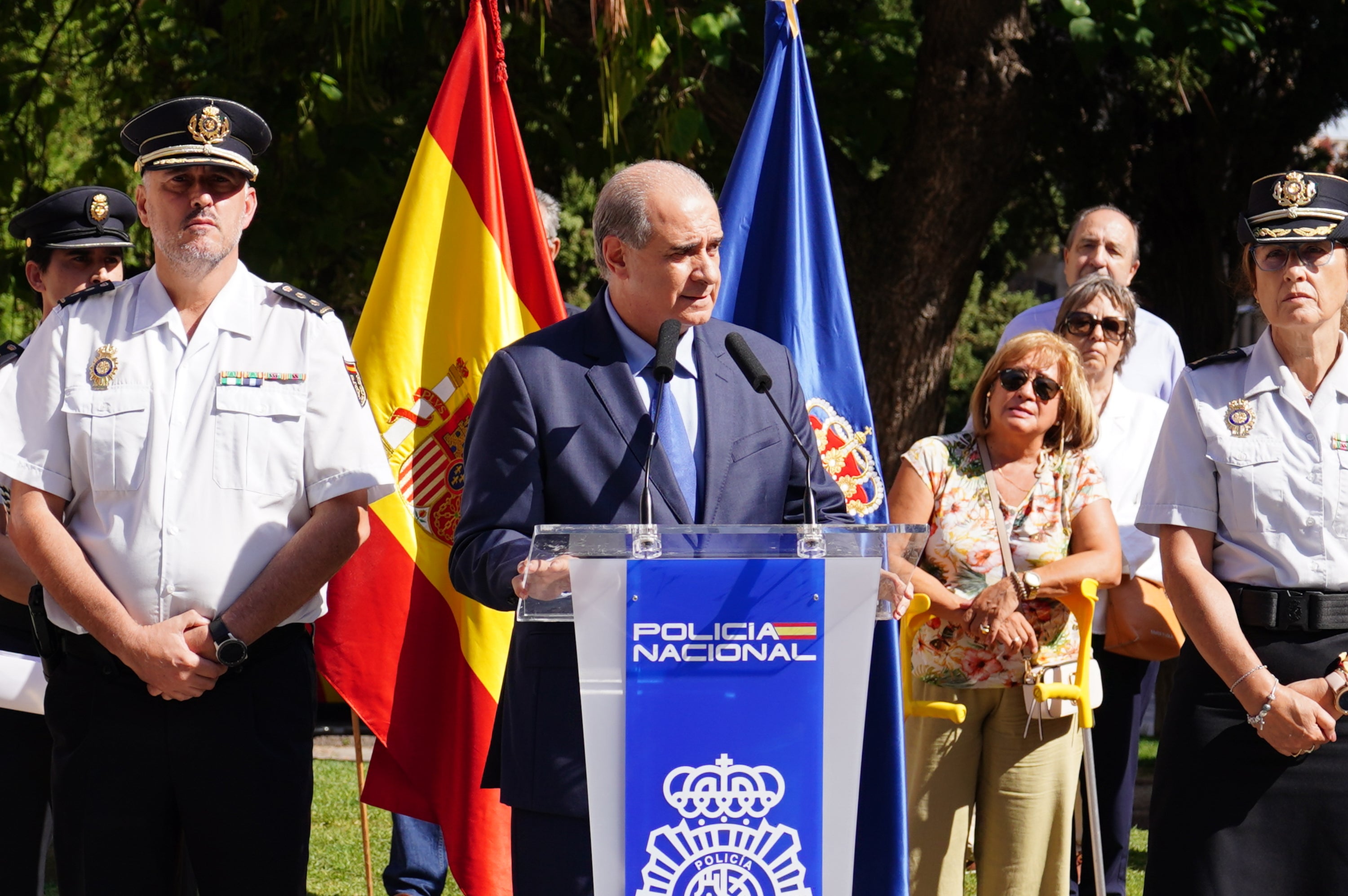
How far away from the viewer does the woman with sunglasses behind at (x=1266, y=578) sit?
3.27 metres

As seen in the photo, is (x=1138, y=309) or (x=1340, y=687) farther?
(x=1138, y=309)

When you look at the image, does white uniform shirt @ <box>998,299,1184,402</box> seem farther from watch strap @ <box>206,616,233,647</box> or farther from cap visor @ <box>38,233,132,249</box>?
watch strap @ <box>206,616,233,647</box>

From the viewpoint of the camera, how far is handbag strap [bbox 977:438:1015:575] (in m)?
4.15

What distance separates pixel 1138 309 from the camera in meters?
5.32

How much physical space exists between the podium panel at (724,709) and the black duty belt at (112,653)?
41.6 inches

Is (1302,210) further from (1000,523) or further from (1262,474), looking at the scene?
(1000,523)

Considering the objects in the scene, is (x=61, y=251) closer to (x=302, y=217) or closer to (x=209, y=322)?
(x=209, y=322)

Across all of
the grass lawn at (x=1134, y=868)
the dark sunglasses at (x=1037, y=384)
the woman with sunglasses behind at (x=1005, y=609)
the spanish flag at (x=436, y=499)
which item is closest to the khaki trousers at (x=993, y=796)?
the woman with sunglasses behind at (x=1005, y=609)

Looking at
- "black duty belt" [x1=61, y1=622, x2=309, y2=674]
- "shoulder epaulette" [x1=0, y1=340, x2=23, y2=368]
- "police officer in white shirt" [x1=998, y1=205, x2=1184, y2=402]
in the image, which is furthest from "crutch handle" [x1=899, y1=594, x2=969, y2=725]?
"shoulder epaulette" [x1=0, y1=340, x2=23, y2=368]

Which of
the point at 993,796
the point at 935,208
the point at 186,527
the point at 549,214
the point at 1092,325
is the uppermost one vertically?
the point at 935,208

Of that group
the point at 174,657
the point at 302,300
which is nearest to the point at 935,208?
the point at 302,300

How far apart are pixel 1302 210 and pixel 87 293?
2773 millimetres

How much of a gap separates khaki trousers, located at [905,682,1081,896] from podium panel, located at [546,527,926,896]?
70.3 inches

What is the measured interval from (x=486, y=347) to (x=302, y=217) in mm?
2679
